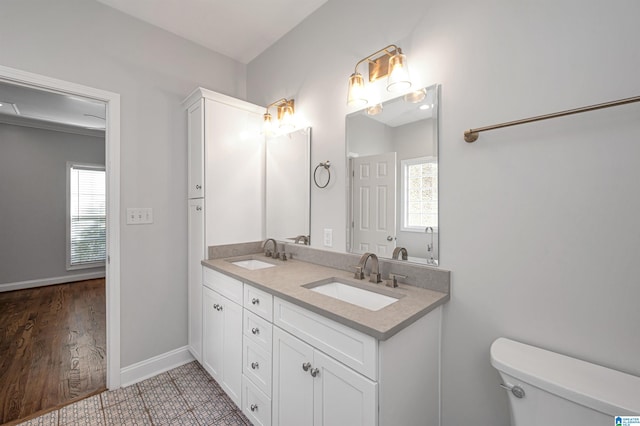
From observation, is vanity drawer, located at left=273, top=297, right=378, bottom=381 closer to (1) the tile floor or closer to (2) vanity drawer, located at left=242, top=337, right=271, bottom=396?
(2) vanity drawer, located at left=242, top=337, right=271, bottom=396

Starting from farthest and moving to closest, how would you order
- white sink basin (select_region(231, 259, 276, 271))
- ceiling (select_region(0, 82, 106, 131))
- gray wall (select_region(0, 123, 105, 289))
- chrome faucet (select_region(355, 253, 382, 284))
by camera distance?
gray wall (select_region(0, 123, 105, 289)) < ceiling (select_region(0, 82, 106, 131)) < white sink basin (select_region(231, 259, 276, 271)) < chrome faucet (select_region(355, 253, 382, 284))

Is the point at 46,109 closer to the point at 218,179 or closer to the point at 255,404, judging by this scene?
the point at 218,179

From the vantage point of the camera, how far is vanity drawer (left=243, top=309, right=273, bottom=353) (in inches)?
55.5

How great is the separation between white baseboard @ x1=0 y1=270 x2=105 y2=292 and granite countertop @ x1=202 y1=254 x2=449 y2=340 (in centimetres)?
438

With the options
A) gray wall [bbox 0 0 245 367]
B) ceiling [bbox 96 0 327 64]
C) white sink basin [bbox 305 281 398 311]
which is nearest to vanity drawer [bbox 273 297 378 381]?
white sink basin [bbox 305 281 398 311]

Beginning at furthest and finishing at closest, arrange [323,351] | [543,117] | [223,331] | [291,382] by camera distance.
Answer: [223,331]
[291,382]
[323,351]
[543,117]

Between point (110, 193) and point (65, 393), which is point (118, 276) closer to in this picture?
point (110, 193)

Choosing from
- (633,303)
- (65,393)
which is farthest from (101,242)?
(633,303)

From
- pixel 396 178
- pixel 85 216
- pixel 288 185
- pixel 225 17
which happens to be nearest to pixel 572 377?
pixel 396 178

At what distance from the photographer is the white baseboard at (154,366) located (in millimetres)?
1986

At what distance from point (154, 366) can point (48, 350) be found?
121 centimetres

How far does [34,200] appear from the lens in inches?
166

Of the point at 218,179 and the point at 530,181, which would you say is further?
the point at 218,179

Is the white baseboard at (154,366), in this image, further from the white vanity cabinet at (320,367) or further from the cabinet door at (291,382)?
the cabinet door at (291,382)
